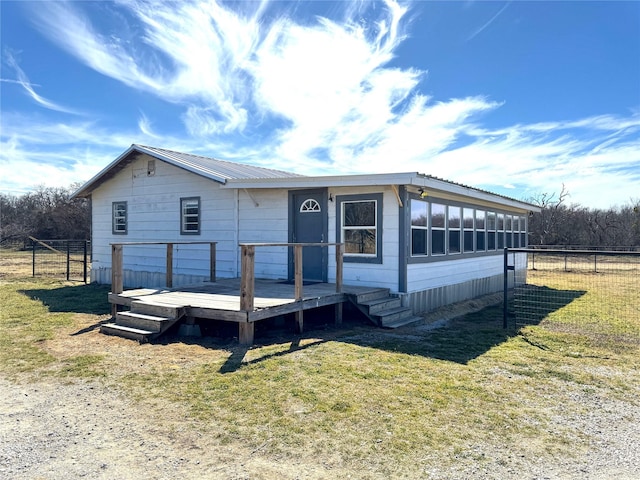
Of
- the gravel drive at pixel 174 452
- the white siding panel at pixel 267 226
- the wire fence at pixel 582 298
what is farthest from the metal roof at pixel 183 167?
the gravel drive at pixel 174 452

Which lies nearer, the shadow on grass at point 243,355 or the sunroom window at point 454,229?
the shadow on grass at point 243,355

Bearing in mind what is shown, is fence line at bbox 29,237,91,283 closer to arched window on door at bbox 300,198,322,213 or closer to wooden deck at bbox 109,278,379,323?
wooden deck at bbox 109,278,379,323

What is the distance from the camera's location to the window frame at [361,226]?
27.5ft

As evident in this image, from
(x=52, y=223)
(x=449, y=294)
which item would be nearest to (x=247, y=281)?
(x=449, y=294)

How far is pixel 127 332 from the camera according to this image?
255 inches

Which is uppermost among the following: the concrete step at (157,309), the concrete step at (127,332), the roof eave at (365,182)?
the roof eave at (365,182)

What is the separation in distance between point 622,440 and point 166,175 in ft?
35.5

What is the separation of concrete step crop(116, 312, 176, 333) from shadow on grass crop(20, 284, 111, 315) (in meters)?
2.10

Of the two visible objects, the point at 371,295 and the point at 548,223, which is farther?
the point at 548,223

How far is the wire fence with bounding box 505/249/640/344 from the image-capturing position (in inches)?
297

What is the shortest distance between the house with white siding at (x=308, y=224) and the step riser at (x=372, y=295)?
0.21 meters

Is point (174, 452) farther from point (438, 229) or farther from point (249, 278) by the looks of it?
point (438, 229)

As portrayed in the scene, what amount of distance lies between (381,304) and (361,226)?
5.46ft

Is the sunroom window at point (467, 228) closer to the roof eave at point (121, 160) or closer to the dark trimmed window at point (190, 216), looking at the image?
the roof eave at point (121, 160)
